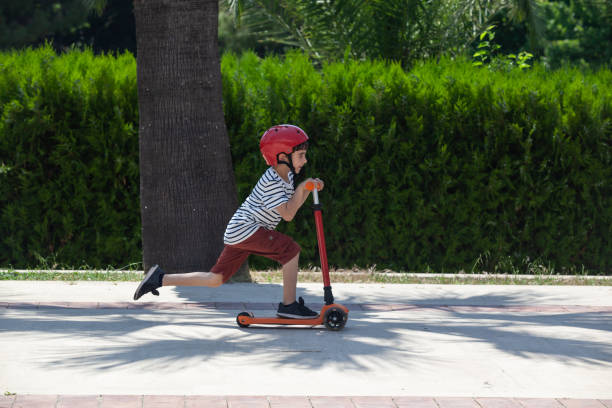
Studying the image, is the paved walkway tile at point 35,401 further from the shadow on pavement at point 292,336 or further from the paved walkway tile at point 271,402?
the shadow on pavement at point 292,336

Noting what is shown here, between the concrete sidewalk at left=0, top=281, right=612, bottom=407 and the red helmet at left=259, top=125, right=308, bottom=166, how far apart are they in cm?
133

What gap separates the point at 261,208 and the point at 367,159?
376 cm

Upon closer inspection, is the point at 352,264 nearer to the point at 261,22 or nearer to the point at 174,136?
the point at 174,136

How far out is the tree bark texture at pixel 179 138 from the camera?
8.20 meters

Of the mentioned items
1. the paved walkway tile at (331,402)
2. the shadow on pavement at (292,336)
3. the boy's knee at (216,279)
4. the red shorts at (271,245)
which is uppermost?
the red shorts at (271,245)

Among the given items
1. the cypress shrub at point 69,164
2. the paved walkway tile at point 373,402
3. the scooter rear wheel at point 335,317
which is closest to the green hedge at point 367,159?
the cypress shrub at point 69,164

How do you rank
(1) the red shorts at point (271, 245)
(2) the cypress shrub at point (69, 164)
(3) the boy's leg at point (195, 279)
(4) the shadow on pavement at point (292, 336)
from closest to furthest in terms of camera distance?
(4) the shadow on pavement at point (292, 336), (1) the red shorts at point (271, 245), (3) the boy's leg at point (195, 279), (2) the cypress shrub at point (69, 164)

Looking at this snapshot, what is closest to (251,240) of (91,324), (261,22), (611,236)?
(91,324)

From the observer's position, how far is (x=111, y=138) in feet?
31.4

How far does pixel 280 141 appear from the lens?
20.0ft

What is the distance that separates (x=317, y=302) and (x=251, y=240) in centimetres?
156

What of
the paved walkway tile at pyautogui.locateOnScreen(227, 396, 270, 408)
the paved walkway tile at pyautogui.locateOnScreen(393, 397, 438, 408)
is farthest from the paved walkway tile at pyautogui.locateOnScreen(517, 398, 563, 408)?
the paved walkway tile at pyautogui.locateOnScreen(227, 396, 270, 408)

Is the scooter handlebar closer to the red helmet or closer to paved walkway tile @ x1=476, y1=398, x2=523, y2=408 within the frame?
the red helmet

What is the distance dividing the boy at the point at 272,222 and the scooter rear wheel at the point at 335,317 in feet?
0.64
